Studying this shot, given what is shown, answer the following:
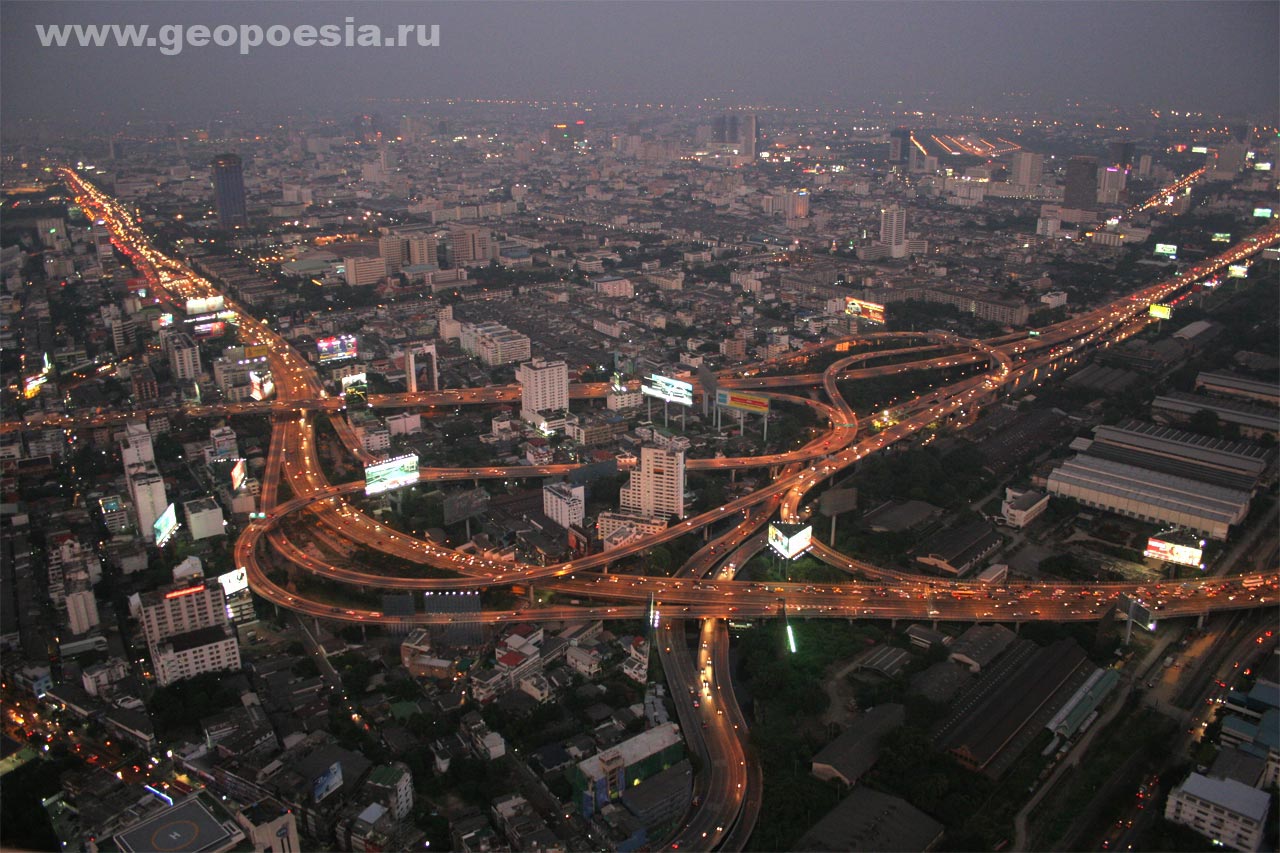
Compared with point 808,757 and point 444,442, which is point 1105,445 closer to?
point 808,757

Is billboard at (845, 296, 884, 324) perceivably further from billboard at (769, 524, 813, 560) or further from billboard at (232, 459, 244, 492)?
billboard at (232, 459, 244, 492)

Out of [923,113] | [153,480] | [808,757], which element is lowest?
[808,757]

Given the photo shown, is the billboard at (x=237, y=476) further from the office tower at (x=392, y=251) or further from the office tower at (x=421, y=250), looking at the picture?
the office tower at (x=421, y=250)

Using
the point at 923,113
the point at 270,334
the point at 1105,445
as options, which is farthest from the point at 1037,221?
the point at 923,113

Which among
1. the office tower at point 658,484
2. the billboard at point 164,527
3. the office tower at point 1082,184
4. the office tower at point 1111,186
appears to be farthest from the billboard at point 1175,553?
the office tower at point 1111,186

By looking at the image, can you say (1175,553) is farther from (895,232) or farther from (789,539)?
(895,232)

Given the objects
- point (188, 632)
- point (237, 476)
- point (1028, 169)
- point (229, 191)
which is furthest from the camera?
point (1028, 169)

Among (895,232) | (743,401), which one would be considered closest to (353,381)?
(743,401)
